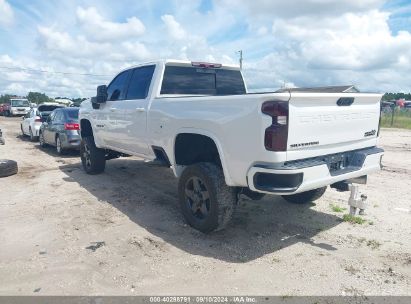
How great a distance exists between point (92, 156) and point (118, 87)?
189 centimetres

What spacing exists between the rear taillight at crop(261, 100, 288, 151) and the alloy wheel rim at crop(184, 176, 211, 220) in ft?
3.84

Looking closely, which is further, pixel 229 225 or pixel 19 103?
pixel 19 103

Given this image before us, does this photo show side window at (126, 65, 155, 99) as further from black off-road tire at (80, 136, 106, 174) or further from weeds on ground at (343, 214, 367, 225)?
weeds on ground at (343, 214, 367, 225)

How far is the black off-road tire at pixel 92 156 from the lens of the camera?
789cm

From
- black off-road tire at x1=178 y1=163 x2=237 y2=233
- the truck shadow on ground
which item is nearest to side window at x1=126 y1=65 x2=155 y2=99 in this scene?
the truck shadow on ground

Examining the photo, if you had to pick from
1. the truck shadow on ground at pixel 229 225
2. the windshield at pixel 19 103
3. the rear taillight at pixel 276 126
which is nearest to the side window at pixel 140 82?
the truck shadow on ground at pixel 229 225

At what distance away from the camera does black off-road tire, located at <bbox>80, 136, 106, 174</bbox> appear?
25.9 feet

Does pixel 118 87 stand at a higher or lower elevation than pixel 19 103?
higher

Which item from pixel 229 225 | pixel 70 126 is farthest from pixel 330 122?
pixel 70 126

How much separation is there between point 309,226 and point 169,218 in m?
1.94

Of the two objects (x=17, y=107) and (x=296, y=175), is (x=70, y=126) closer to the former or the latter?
(x=296, y=175)

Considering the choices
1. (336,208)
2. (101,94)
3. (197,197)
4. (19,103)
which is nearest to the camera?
(197,197)

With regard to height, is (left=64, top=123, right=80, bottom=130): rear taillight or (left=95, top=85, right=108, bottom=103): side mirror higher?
(left=95, top=85, right=108, bottom=103): side mirror

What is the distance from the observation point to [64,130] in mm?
11078
